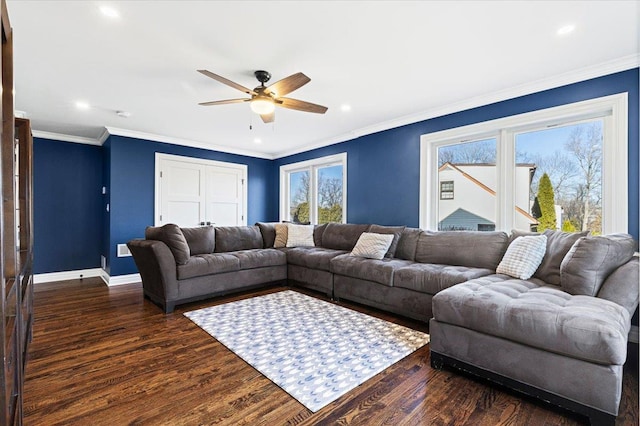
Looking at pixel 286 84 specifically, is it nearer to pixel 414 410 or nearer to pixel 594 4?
pixel 594 4

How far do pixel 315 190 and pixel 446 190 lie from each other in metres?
2.75

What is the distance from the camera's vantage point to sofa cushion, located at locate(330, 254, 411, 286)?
333 cm

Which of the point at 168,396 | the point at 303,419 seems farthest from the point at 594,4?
the point at 168,396

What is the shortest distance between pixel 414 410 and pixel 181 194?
521cm

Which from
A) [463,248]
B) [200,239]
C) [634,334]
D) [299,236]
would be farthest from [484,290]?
[200,239]

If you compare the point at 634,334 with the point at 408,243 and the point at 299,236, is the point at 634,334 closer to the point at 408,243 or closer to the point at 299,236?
the point at 408,243

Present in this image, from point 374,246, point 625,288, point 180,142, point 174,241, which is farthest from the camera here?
point 180,142

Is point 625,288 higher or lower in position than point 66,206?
lower

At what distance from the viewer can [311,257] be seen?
4277 mm

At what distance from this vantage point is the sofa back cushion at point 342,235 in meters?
4.58

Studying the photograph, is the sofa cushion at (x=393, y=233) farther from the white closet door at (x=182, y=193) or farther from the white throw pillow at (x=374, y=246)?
the white closet door at (x=182, y=193)

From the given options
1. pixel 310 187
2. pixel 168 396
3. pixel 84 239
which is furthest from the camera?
pixel 310 187

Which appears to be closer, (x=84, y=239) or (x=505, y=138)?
(x=505, y=138)

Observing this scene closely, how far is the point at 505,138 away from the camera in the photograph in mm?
3553
